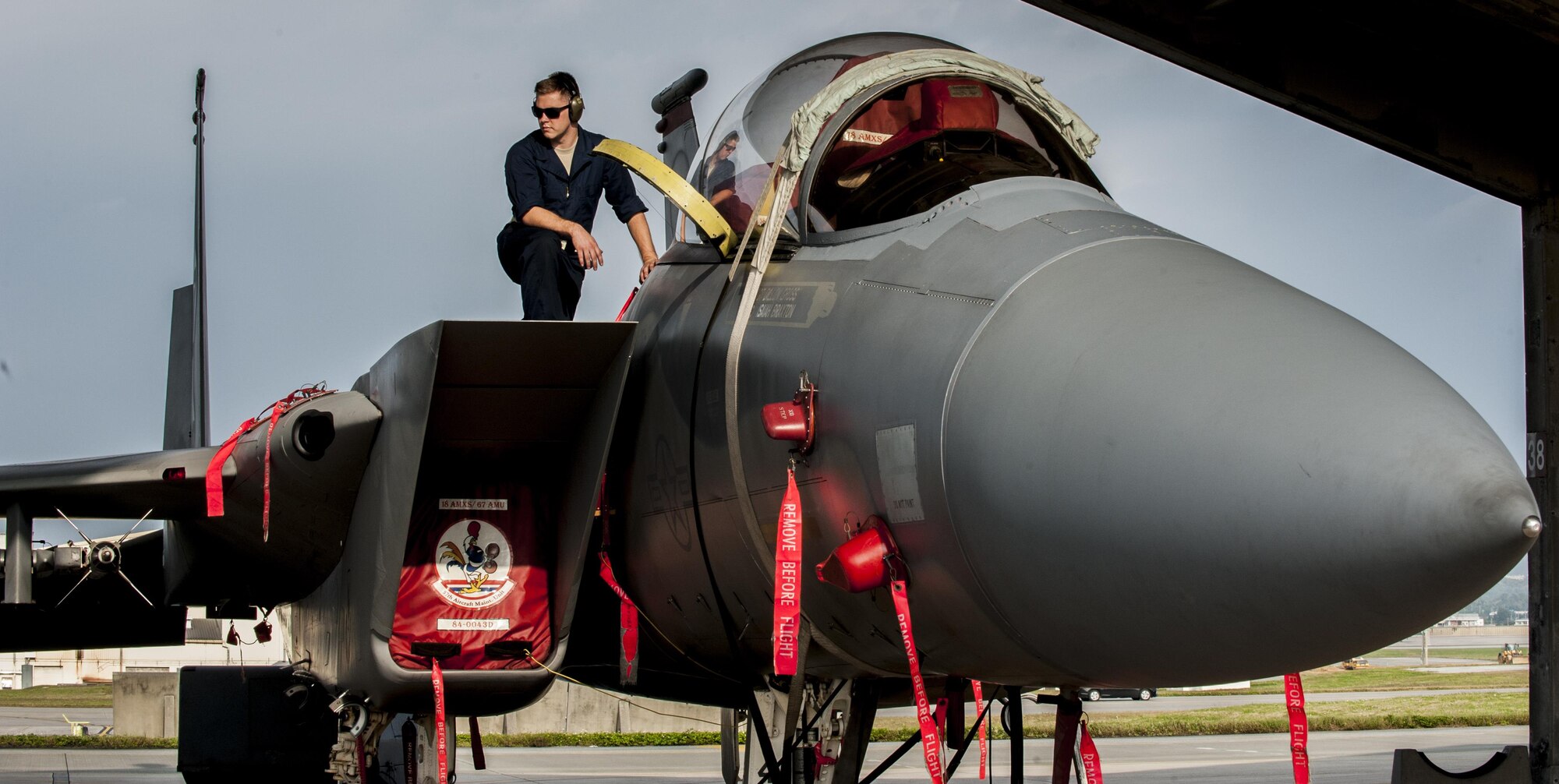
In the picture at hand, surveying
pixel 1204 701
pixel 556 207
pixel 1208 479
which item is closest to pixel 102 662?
pixel 1204 701

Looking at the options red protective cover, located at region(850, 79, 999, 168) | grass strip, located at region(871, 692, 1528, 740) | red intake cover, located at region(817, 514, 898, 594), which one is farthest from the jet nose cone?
grass strip, located at region(871, 692, 1528, 740)

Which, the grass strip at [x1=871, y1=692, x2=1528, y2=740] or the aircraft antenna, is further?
the grass strip at [x1=871, y1=692, x2=1528, y2=740]

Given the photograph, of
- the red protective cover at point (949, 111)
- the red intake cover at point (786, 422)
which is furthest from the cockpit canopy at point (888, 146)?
the red intake cover at point (786, 422)

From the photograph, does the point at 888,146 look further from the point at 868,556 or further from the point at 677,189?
the point at 868,556

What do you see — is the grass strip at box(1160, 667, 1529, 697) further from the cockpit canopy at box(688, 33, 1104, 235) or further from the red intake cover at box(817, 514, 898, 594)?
the red intake cover at box(817, 514, 898, 594)

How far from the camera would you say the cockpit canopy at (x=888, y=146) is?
3.87 meters

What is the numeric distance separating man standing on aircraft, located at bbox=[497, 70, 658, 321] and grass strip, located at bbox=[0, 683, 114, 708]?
26.4 meters

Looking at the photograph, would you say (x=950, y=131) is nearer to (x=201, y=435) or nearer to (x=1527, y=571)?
(x=1527, y=571)

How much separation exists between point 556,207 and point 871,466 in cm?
327

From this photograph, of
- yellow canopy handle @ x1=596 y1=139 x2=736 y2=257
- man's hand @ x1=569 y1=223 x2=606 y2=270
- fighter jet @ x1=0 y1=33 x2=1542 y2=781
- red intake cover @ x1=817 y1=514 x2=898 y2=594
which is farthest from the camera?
man's hand @ x1=569 y1=223 x2=606 y2=270

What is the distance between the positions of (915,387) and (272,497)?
336cm

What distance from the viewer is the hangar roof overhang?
7496 mm

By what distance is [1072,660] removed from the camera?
279cm

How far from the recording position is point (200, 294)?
12.0 m
